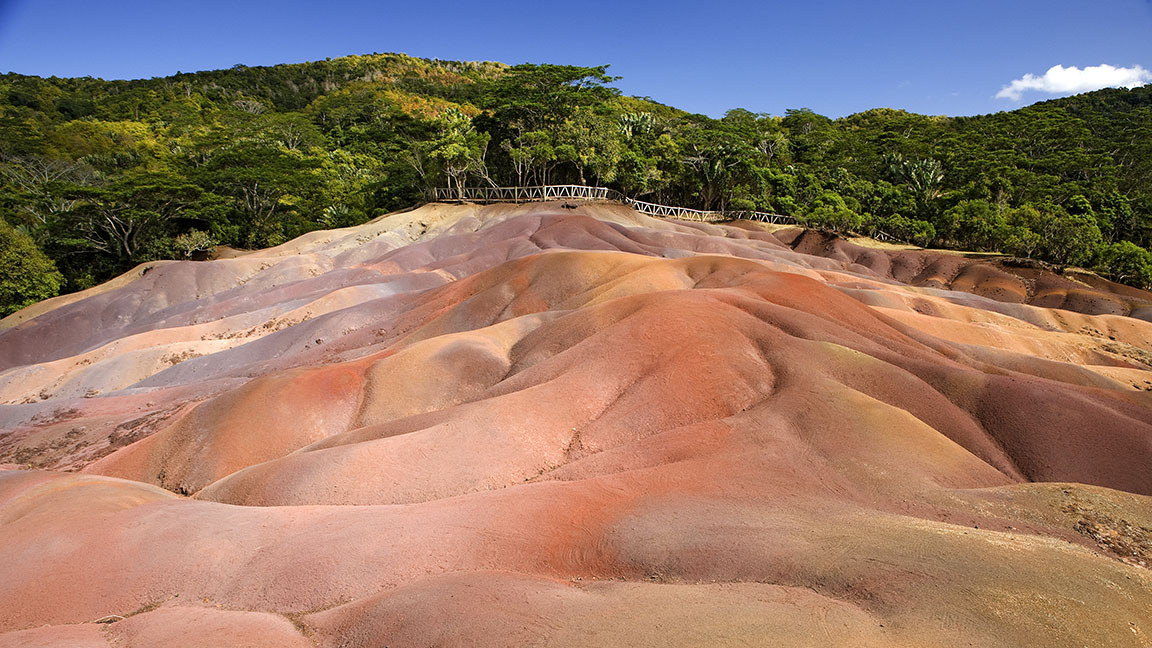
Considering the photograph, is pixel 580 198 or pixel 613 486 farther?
pixel 580 198

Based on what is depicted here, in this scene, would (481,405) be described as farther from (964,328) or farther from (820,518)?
(964,328)

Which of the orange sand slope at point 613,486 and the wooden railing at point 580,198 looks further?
the wooden railing at point 580,198

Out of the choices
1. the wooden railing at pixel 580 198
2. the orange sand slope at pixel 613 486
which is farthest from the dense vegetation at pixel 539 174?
the orange sand slope at pixel 613 486

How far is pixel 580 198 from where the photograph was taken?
55094mm

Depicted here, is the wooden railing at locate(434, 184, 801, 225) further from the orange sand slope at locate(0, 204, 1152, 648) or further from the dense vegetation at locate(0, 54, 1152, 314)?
the orange sand slope at locate(0, 204, 1152, 648)

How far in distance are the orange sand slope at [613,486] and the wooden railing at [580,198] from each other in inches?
1255

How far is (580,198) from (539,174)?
625cm

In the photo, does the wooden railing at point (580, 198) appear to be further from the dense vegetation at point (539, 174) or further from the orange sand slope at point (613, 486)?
the orange sand slope at point (613, 486)

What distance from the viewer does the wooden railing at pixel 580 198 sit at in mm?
56094

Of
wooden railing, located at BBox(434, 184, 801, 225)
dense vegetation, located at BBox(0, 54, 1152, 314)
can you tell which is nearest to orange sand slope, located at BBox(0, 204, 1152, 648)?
dense vegetation, located at BBox(0, 54, 1152, 314)

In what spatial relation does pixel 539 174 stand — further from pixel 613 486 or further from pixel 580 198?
pixel 613 486

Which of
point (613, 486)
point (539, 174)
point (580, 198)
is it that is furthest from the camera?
point (539, 174)

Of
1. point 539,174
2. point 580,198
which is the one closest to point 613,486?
point 580,198

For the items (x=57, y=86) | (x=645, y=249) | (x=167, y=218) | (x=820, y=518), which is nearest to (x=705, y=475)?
(x=820, y=518)
